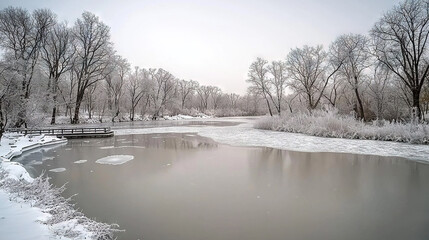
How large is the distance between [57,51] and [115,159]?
29.1 meters

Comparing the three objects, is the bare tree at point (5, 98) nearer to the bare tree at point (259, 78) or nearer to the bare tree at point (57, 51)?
the bare tree at point (57, 51)

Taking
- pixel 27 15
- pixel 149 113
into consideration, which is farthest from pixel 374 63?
pixel 149 113

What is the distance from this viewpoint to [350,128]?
1784 cm

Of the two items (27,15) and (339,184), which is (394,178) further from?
A: (27,15)

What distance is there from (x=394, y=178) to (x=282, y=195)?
429 cm

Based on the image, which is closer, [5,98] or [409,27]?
[5,98]

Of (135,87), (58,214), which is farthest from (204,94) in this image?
(58,214)

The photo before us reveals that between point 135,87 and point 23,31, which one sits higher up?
point 23,31

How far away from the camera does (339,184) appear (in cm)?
695

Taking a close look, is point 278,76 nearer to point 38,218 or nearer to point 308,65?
point 308,65

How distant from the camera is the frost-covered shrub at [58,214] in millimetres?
3877

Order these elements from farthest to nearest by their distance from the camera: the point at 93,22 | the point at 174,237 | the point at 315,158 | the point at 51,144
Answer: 1. the point at 93,22
2. the point at 51,144
3. the point at 315,158
4. the point at 174,237

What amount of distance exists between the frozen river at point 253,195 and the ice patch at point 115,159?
99 millimetres

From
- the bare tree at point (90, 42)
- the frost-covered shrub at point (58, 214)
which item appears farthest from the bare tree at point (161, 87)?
the frost-covered shrub at point (58, 214)
